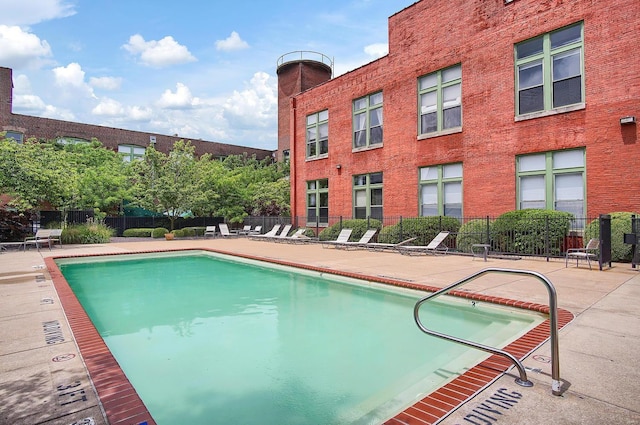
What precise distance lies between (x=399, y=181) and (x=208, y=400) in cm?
1461

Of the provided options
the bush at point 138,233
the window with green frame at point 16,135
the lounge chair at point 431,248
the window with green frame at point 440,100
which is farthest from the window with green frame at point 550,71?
the window with green frame at point 16,135

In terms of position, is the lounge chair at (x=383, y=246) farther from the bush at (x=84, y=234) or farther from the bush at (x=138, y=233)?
the bush at (x=138, y=233)

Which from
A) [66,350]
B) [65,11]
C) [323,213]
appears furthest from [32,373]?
[323,213]

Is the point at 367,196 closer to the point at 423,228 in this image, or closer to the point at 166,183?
the point at 423,228

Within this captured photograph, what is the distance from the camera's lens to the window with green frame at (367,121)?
60.4 feet

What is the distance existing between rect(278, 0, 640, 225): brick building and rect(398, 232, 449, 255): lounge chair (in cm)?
220

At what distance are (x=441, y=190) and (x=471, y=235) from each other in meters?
3.25

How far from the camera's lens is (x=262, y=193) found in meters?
28.1

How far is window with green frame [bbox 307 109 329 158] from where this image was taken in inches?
842

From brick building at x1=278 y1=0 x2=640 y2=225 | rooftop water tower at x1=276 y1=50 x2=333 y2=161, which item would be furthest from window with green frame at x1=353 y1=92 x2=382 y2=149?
rooftop water tower at x1=276 y1=50 x2=333 y2=161

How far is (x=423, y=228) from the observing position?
14.6 meters

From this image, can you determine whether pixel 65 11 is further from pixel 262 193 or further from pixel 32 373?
pixel 262 193

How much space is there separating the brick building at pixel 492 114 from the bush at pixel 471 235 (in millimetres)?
1381

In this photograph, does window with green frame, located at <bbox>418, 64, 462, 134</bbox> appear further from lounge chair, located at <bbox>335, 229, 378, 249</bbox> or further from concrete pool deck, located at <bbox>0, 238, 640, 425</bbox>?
concrete pool deck, located at <bbox>0, 238, 640, 425</bbox>
